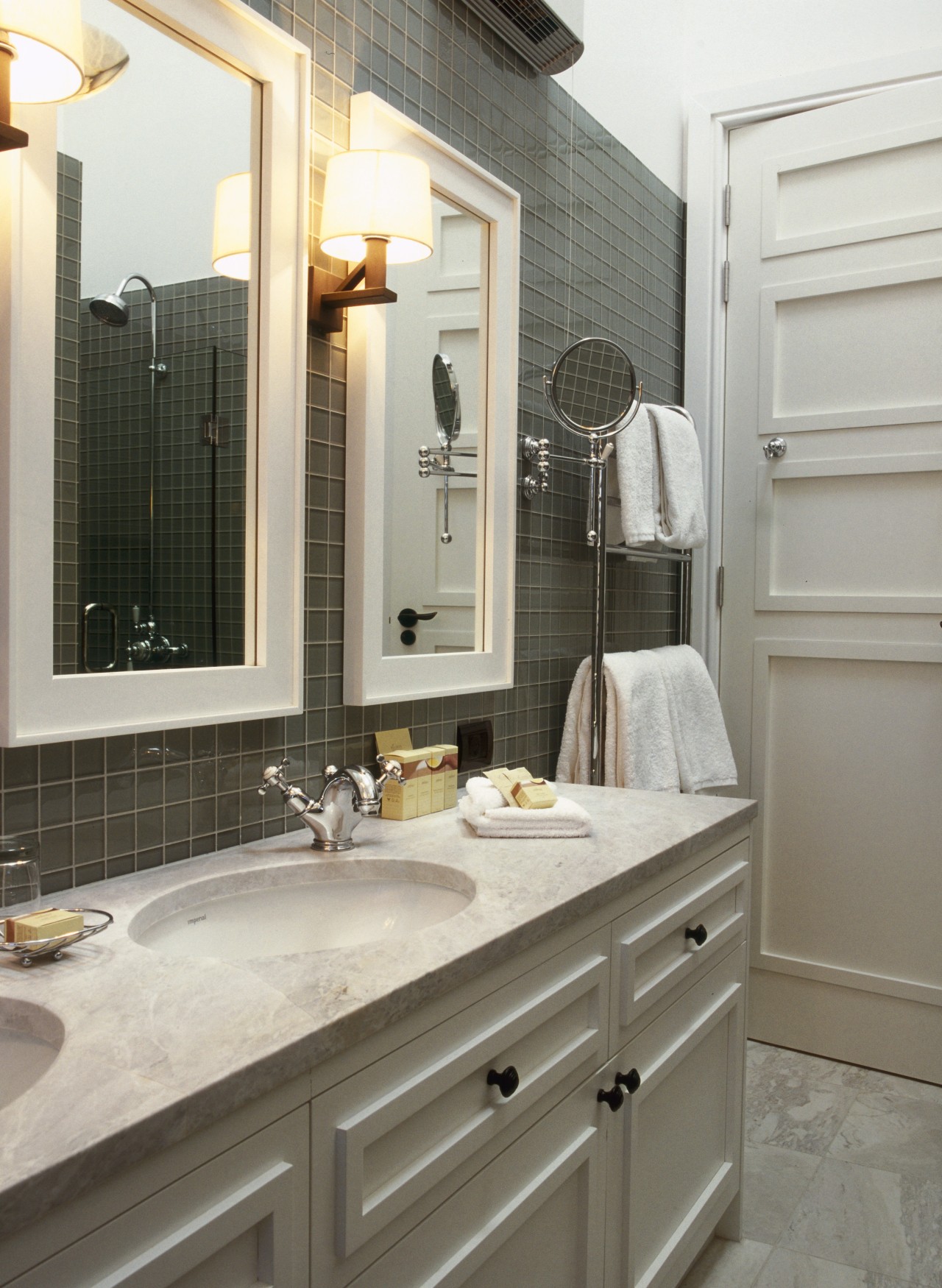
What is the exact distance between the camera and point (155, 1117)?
23.6 inches

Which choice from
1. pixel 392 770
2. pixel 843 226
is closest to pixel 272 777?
pixel 392 770

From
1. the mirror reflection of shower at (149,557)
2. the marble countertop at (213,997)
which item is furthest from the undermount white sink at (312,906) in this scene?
the mirror reflection of shower at (149,557)

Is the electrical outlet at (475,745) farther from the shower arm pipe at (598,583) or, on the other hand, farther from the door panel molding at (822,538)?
the door panel molding at (822,538)

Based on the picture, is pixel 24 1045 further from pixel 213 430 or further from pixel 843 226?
pixel 843 226

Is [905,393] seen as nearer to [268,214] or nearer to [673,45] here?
[673,45]

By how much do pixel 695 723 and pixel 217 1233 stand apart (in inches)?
67.1

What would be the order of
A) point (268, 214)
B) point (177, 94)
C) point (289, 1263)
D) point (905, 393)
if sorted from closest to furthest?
1. point (289, 1263)
2. point (177, 94)
3. point (268, 214)
4. point (905, 393)

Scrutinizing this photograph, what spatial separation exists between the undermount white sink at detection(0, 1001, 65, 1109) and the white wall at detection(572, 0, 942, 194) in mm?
1981

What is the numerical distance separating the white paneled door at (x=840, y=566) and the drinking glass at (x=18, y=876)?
1.88 meters

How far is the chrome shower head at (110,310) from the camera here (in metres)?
1.06

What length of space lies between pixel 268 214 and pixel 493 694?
877 millimetres

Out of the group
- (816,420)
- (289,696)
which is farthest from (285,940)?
(816,420)

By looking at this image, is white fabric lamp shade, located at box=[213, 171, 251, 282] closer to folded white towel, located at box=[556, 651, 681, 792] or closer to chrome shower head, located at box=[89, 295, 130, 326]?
chrome shower head, located at box=[89, 295, 130, 326]

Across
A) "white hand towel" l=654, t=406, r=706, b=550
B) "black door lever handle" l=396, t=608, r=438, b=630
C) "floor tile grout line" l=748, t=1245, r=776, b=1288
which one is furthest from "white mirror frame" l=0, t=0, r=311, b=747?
"floor tile grout line" l=748, t=1245, r=776, b=1288
